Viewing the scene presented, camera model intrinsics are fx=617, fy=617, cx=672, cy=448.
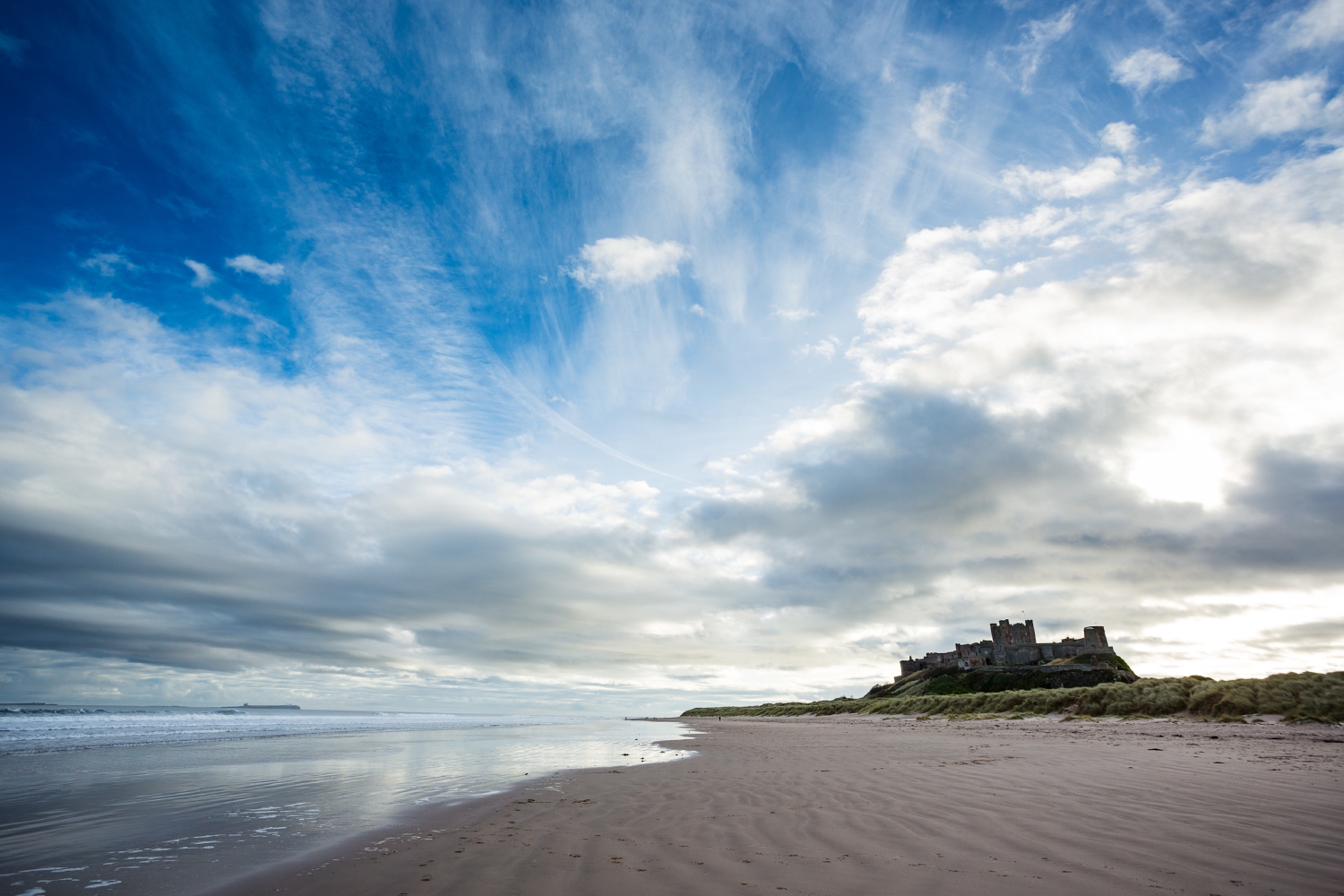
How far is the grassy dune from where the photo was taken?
17875mm

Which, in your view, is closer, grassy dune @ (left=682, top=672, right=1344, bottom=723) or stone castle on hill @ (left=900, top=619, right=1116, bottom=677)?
grassy dune @ (left=682, top=672, right=1344, bottom=723)

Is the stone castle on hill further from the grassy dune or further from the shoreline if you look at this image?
the shoreline

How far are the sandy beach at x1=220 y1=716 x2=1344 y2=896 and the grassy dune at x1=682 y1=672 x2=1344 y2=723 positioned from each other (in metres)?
8.46

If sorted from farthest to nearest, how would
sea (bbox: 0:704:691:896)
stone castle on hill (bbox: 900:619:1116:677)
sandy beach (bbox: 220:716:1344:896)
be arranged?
stone castle on hill (bbox: 900:619:1116:677), sea (bbox: 0:704:691:896), sandy beach (bbox: 220:716:1344:896)

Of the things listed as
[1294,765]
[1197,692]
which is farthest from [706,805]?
[1197,692]

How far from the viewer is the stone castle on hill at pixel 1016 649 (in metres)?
86.1

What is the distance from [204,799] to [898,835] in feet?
37.1

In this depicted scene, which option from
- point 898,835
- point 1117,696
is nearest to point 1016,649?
point 1117,696

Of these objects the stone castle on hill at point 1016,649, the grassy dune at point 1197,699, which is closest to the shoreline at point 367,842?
the grassy dune at point 1197,699

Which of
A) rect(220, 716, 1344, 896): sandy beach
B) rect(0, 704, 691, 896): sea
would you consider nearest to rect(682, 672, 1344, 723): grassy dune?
rect(220, 716, 1344, 896): sandy beach

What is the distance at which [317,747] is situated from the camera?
2272cm

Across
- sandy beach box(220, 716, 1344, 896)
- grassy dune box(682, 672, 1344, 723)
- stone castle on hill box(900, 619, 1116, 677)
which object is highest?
stone castle on hill box(900, 619, 1116, 677)

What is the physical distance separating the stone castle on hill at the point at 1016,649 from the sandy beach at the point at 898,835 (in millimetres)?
86068

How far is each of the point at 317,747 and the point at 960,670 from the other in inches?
3322
